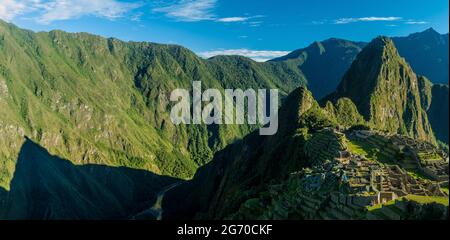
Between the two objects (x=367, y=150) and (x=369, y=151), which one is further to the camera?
(x=367, y=150)

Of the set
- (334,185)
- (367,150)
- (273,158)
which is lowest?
(273,158)

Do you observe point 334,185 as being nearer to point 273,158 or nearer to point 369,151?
point 369,151

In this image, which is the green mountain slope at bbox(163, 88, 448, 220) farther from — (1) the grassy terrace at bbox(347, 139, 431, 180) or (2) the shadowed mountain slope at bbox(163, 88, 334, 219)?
(2) the shadowed mountain slope at bbox(163, 88, 334, 219)

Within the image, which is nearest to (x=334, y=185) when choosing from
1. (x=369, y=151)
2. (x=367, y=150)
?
(x=369, y=151)

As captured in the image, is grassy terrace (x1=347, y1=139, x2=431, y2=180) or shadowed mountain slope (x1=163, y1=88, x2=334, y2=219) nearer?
grassy terrace (x1=347, y1=139, x2=431, y2=180)

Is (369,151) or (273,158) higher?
(369,151)

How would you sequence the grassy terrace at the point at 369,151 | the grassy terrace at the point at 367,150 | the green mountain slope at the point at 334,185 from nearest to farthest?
1. the green mountain slope at the point at 334,185
2. the grassy terrace at the point at 369,151
3. the grassy terrace at the point at 367,150

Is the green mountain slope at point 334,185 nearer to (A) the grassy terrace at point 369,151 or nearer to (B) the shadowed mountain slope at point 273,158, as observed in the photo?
(A) the grassy terrace at point 369,151

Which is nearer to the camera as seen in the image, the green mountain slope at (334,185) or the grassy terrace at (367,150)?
the green mountain slope at (334,185)

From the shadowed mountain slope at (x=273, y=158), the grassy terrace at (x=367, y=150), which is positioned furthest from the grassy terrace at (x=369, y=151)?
the shadowed mountain slope at (x=273, y=158)

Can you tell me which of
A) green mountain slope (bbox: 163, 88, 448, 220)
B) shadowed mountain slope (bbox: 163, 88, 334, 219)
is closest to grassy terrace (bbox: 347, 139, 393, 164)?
green mountain slope (bbox: 163, 88, 448, 220)

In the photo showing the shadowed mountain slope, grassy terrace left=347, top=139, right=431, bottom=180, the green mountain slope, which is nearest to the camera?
the green mountain slope
